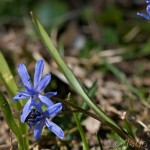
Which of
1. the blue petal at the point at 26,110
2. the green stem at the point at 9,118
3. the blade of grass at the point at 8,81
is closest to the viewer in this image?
the blue petal at the point at 26,110

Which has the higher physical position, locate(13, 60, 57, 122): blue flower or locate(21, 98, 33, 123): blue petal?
locate(13, 60, 57, 122): blue flower

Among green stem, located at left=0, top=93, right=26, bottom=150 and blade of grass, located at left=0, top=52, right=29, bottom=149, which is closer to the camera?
green stem, located at left=0, top=93, right=26, bottom=150

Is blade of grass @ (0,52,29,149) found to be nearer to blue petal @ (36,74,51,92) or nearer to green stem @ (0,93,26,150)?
green stem @ (0,93,26,150)

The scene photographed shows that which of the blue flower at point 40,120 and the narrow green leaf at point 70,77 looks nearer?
the blue flower at point 40,120

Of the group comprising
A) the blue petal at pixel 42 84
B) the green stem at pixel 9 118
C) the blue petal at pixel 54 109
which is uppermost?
the blue petal at pixel 42 84

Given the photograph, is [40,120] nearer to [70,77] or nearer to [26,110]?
[26,110]

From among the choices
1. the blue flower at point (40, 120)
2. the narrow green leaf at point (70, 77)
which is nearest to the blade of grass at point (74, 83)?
the narrow green leaf at point (70, 77)

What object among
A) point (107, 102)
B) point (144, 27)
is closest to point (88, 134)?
point (107, 102)

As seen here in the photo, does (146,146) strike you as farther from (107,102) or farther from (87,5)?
(87,5)

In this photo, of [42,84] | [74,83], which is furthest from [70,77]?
[42,84]

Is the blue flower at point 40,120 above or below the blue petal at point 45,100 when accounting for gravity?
below

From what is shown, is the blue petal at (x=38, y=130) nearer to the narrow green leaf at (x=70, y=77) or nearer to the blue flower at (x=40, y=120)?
the blue flower at (x=40, y=120)

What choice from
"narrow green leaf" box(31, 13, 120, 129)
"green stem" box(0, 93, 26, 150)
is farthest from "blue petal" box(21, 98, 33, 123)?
"narrow green leaf" box(31, 13, 120, 129)
